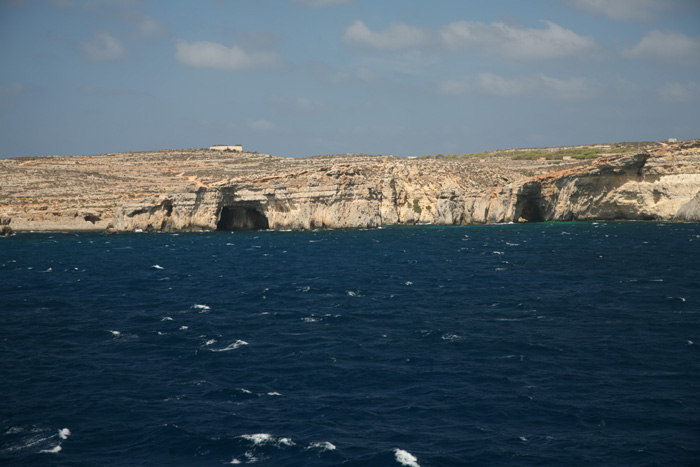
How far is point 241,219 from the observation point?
9969cm

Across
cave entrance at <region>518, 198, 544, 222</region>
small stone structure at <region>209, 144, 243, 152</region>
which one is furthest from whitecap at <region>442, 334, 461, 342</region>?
small stone structure at <region>209, 144, 243, 152</region>

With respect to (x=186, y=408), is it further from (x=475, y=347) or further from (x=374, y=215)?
(x=374, y=215)

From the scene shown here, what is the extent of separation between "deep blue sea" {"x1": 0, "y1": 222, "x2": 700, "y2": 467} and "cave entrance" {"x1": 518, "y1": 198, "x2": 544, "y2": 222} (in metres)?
49.4

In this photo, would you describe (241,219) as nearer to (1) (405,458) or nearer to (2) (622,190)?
(2) (622,190)

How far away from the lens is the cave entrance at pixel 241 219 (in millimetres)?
99500

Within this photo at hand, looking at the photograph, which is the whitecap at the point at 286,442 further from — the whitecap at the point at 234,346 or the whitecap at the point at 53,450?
the whitecap at the point at 234,346

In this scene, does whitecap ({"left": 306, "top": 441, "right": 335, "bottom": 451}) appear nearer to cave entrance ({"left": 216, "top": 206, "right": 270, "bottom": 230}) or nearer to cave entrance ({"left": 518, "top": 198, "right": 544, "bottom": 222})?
cave entrance ({"left": 216, "top": 206, "right": 270, "bottom": 230})

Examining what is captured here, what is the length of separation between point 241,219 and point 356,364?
7560cm

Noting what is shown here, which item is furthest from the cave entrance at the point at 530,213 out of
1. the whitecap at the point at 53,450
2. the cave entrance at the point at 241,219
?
the whitecap at the point at 53,450

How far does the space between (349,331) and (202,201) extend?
63.3 m

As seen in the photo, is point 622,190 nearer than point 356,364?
No

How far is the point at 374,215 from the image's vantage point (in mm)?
93250

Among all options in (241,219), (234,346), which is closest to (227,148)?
(241,219)

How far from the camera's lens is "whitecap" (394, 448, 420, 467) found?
17.9 meters
